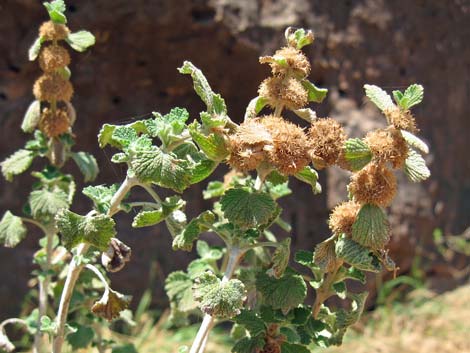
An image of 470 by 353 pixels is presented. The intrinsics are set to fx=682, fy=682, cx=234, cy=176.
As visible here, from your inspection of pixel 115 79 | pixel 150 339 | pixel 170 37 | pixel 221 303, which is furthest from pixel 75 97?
pixel 221 303

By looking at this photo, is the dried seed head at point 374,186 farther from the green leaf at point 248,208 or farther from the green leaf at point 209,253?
the green leaf at point 209,253

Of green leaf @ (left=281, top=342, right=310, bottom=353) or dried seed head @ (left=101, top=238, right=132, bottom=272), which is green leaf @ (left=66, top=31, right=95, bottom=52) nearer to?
dried seed head @ (left=101, top=238, right=132, bottom=272)

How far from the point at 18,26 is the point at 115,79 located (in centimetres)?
39

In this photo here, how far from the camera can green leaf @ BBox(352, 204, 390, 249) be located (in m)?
1.05

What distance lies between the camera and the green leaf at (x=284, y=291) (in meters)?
1.14

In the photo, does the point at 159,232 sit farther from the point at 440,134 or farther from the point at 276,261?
the point at 276,261

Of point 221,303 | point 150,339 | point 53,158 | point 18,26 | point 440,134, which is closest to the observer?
point 221,303

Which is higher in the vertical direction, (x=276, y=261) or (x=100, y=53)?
(x=100, y=53)

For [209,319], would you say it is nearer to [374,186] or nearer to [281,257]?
[281,257]

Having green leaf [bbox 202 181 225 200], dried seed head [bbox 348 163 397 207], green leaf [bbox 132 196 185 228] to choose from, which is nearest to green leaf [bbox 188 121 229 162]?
green leaf [bbox 132 196 185 228]

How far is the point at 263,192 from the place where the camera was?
113cm

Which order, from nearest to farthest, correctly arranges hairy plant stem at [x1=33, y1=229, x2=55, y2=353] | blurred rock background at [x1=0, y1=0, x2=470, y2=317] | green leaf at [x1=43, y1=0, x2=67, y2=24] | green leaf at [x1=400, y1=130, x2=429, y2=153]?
1. green leaf at [x1=400, y1=130, x2=429, y2=153]
2. green leaf at [x1=43, y1=0, x2=67, y2=24]
3. hairy plant stem at [x1=33, y1=229, x2=55, y2=353]
4. blurred rock background at [x1=0, y1=0, x2=470, y2=317]

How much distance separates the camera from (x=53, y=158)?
1476 mm

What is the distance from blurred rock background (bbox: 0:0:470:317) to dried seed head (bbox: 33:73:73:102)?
0.90 metres
